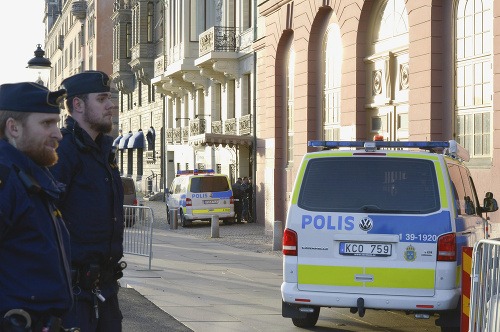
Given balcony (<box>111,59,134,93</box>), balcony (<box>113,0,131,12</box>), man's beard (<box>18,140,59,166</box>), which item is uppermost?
balcony (<box>113,0,131,12</box>)

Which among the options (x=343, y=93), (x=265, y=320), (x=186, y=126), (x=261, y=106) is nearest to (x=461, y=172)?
(x=265, y=320)

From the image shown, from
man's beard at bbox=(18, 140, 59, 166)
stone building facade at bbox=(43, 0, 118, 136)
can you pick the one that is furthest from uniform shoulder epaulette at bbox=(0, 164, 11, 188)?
stone building facade at bbox=(43, 0, 118, 136)

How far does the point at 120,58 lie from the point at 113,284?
5904 cm

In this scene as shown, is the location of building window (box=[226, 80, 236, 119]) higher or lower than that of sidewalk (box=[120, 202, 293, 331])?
higher

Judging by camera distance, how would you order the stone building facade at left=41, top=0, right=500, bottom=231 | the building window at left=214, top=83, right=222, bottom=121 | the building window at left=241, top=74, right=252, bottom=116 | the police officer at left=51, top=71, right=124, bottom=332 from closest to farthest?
the police officer at left=51, top=71, right=124, bottom=332, the stone building facade at left=41, top=0, right=500, bottom=231, the building window at left=241, top=74, right=252, bottom=116, the building window at left=214, top=83, right=222, bottom=121

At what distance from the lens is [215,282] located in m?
16.3

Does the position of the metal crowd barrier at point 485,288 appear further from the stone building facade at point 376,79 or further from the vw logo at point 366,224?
the stone building facade at point 376,79

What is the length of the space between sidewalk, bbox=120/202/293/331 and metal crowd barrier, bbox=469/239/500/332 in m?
3.24

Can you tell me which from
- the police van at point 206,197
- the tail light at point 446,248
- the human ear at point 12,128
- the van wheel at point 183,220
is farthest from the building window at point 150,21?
the human ear at point 12,128

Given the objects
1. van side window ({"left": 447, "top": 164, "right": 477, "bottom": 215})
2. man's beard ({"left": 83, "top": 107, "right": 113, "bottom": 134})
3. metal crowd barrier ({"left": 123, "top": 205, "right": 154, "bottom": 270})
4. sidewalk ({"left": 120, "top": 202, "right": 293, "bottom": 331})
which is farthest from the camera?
metal crowd barrier ({"left": 123, "top": 205, "right": 154, "bottom": 270})

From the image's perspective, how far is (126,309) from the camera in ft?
41.9

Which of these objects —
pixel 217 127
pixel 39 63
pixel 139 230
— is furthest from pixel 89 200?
pixel 217 127

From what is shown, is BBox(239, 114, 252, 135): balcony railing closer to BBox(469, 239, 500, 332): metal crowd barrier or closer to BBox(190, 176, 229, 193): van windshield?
BBox(190, 176, 229, 193): van windshield

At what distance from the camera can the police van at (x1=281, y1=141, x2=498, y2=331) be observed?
399 inches
